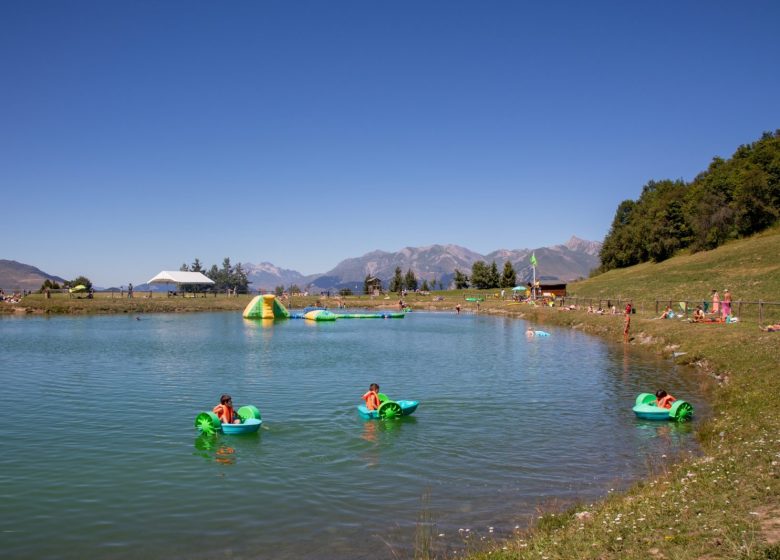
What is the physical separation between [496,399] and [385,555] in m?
16.2

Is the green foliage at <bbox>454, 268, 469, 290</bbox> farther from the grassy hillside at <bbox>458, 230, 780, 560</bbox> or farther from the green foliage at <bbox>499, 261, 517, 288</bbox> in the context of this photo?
the grassy hillside at <bbox>458, 230, 780, 560</bbox>

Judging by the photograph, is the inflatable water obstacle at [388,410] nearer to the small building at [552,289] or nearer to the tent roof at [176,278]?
the small building at [552,289]

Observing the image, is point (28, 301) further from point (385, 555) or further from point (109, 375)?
point (385, 555)

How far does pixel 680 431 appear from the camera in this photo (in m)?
20.1

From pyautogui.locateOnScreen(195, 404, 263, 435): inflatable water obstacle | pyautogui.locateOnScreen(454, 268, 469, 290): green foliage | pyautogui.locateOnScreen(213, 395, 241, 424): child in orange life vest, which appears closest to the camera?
pyautogui.locateOnScreen(195, 404, 263, 435): inflatable water obstacle

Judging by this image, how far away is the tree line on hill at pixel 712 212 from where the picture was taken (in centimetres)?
8956

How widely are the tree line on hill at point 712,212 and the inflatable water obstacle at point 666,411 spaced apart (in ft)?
271

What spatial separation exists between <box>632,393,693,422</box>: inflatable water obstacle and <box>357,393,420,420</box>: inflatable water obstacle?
28.4ft

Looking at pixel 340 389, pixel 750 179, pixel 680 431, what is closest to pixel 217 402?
pixel 340 389

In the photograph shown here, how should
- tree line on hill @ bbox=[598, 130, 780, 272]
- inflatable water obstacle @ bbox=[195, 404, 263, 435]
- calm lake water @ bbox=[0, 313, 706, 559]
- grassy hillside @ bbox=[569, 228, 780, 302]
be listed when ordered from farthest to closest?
tree line on hill @ bbox=[598, 130, 780, 272]
grassy hillside @ bbox=[569, 228, 780, 302]
inflatable water obstacle @ bbox=[195, 404, 263, 435]
calm lake water @ bbox=[0, 313, 706, 559]

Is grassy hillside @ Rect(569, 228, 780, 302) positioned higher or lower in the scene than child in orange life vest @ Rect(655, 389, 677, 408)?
higher

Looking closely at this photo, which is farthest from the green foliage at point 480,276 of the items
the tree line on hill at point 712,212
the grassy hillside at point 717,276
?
the grassy hillside at point 717,276

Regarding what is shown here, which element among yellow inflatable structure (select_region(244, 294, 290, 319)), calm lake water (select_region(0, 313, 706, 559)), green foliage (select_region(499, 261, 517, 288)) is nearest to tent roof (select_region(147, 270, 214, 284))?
yellow inflatable structure (select_region(244, 294, 290, 319))

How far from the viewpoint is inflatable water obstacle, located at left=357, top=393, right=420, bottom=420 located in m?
22.0
